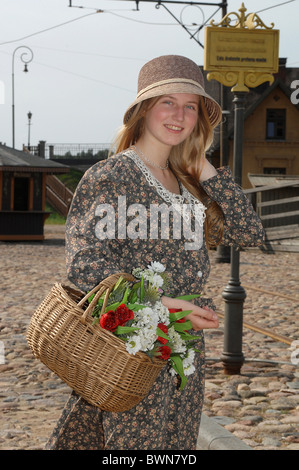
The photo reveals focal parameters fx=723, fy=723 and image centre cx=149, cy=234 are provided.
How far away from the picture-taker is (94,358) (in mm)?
2484

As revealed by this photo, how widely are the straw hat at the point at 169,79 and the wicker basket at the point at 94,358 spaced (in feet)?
2.69

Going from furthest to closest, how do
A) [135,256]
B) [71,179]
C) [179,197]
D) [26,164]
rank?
[71,179] < [26,164] < [179,197] < [135,256]

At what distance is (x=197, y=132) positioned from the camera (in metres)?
3.23

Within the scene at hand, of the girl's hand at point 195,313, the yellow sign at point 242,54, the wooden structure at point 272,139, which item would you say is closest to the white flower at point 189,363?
the girl's hand at point 195,313

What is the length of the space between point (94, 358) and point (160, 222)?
27.6 inches

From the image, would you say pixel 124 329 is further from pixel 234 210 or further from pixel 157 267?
pixel 234 210

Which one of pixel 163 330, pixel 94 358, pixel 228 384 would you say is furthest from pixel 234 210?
pixel 228 384

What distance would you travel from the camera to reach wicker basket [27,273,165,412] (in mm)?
2479

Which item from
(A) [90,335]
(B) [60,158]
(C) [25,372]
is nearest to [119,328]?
(A) [90,335]

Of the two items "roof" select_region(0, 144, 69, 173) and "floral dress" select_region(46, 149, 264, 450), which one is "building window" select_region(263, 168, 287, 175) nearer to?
"roof" select_region(0, 144, 69, 173)

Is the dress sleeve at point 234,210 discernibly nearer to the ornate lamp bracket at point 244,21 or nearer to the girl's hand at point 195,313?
the girl's hand at point 195,313

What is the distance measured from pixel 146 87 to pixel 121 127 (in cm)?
21

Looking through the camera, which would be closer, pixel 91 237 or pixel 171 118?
pixel 91 237

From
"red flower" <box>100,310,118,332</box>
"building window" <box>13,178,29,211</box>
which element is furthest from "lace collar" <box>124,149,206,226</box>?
"building window" <box>13,178,29,211</box>
